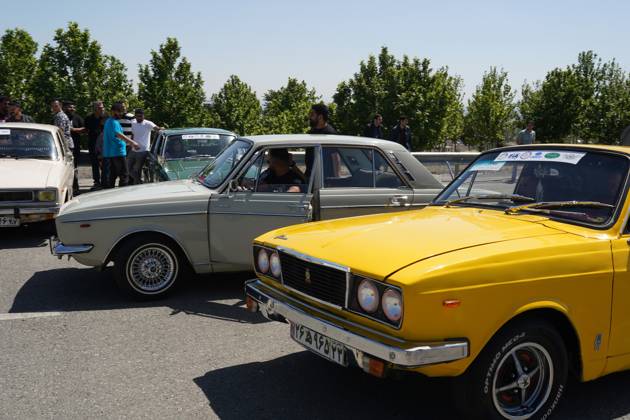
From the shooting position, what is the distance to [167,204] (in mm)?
5926

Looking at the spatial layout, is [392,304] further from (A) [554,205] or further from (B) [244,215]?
(B) [244,215]

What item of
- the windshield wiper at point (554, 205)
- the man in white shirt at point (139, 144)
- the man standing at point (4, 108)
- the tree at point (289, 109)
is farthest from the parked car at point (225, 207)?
the tree at point (289, 109)

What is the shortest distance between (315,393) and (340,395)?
6.4 inches

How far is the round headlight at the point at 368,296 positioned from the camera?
3.20 metres

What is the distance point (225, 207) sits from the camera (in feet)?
19.7

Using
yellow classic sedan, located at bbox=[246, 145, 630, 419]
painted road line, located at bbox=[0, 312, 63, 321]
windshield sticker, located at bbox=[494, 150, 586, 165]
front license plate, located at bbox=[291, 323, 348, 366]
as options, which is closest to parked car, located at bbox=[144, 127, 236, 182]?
painted road line, located at bbox=[0, 312, 63, 321]

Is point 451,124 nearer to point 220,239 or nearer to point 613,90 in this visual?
point 613,90

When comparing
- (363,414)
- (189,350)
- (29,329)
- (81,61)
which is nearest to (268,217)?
(189,350)

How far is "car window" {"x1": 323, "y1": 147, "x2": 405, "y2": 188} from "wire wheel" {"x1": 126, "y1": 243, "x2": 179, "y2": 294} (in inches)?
68.2

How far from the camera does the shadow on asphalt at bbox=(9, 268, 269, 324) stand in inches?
226

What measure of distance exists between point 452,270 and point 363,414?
1146 millimetres

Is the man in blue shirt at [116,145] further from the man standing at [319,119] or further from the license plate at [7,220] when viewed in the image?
the man standing at [319,119]

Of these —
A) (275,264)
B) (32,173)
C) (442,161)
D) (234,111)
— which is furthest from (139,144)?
(234,111)

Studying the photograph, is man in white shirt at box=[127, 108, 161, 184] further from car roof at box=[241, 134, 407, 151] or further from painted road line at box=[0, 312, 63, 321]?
painted road line at box=[0, 312, 63, 321]
